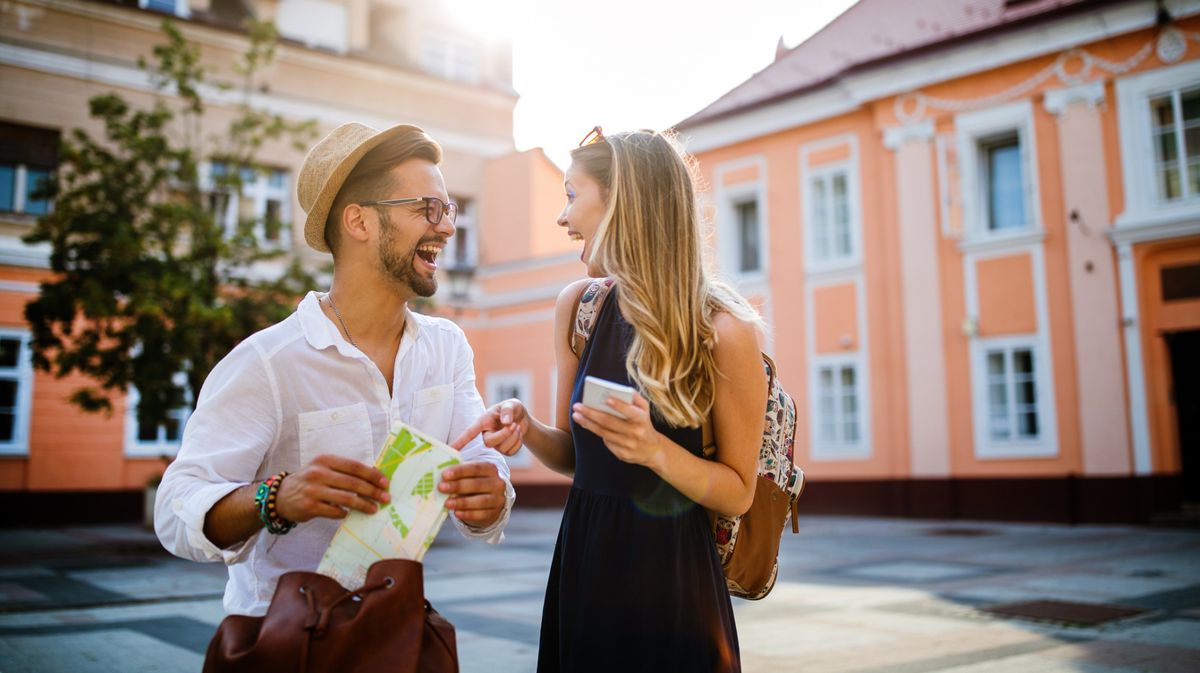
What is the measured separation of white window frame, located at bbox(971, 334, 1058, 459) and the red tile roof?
5.34 metres

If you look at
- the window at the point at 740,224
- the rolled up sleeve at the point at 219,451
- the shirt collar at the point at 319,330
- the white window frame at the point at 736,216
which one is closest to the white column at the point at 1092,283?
the white window frame at the point at 736,216

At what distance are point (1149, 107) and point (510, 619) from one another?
523 inches

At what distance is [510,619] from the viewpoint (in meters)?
6.95

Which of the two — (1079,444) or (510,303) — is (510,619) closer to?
(1079,444)

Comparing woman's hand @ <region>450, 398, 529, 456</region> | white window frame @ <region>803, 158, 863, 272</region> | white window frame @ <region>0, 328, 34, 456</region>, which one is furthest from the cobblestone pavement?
white window frame @ <region>803, 158, 863, 272</region>

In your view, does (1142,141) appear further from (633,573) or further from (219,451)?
(219,451)

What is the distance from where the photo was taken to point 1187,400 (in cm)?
1408

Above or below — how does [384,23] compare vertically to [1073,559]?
above

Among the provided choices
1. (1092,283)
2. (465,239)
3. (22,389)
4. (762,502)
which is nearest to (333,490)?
(762,502)

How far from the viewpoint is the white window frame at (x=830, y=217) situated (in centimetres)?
1772

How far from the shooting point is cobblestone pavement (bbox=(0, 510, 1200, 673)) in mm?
5430

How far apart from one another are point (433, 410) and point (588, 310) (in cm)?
47

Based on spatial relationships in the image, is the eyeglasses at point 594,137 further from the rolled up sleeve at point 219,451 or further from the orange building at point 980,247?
the orange building at point 980,247

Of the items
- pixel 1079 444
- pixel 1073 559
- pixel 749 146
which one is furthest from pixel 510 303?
pixel 1073 559
